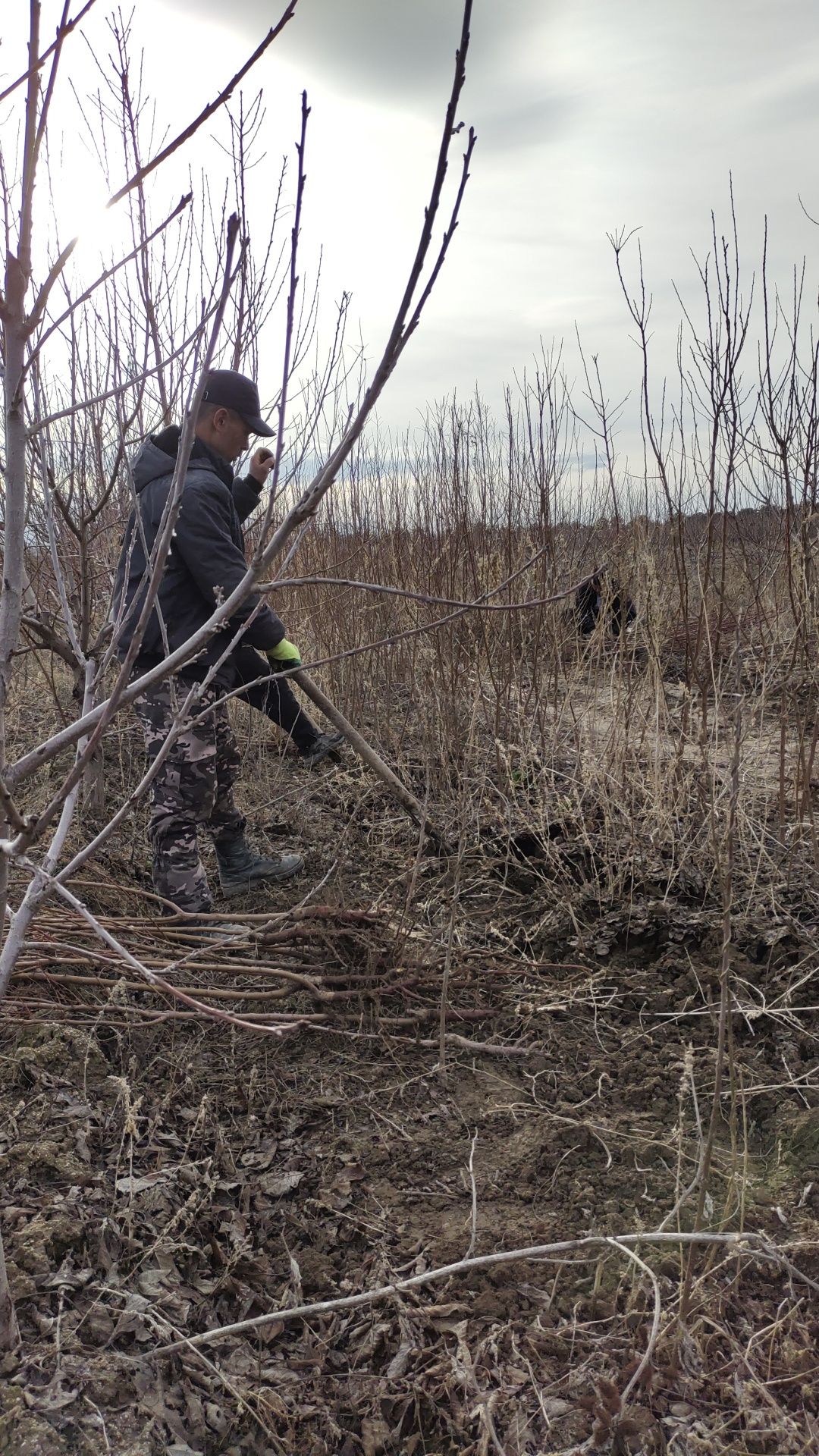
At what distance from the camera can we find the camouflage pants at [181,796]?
9.20 feet

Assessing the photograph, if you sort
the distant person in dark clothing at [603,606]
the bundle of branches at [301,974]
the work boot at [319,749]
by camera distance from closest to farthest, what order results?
the bundle of branches at [301,974], the distant person in dark clothing at [603,606], the work boot at [319,749]

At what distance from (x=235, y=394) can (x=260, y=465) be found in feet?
1.89

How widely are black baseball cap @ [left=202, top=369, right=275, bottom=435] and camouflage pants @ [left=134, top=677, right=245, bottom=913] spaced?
891 mm

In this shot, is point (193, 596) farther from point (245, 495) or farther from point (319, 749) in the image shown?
point (319, 749)

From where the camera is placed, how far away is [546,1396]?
1.38 metres

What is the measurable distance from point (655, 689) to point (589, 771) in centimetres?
44

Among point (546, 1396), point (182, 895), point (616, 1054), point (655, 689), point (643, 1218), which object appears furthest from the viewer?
point (655, 689)

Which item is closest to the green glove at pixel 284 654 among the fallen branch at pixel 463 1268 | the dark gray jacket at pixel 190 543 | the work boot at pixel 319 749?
the dark gray jacket at pixel 190 543

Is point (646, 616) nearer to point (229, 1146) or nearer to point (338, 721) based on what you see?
point (338, 721)

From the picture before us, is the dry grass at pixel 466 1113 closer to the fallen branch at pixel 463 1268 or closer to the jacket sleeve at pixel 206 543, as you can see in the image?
the fallen branch at pixel 463 1268

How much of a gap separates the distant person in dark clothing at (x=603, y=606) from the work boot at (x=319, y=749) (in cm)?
134

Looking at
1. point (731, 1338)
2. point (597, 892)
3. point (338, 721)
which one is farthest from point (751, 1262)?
point (338, 721)

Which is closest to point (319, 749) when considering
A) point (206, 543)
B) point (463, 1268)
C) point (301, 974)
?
point (206, 543)

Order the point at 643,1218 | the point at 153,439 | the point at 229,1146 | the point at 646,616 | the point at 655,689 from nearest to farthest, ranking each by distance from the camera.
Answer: the point at 643,1218 < the point at 229,1146 < the point at 153,439 < the point at 655,689 < the point at 646,616
